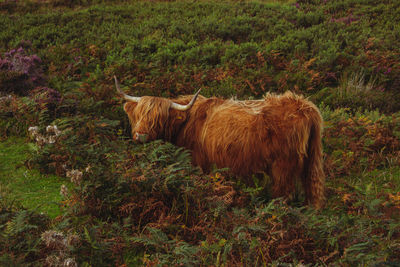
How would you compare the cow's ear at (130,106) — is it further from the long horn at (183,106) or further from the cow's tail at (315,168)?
the cow's tail at (315,168)

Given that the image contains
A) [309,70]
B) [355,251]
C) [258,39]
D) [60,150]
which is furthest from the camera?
[258,39]

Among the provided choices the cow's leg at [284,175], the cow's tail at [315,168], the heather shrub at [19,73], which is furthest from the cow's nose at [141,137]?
the heather shrub at [19,73]

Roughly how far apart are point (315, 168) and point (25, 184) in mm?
3367

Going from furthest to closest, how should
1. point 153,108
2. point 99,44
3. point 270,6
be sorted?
point 270,6 → point 99,44 → point 153,108

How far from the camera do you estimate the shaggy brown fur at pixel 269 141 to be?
3.82 metres

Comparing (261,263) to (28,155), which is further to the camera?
(28,155)

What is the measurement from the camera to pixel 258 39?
10.7 m

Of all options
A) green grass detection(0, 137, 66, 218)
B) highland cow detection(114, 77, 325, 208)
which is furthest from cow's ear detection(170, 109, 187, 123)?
green grass detection(0, 137, 66, 218)

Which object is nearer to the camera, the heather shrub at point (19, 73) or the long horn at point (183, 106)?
the long horn at point (183, 106)

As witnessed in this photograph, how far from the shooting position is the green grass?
337 cm

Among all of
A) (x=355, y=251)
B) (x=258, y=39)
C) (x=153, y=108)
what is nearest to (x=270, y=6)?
(x=258, y=39)

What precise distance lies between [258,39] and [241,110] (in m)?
7.09

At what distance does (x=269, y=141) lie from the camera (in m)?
3.88

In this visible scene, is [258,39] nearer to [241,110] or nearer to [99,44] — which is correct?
[99,44]
